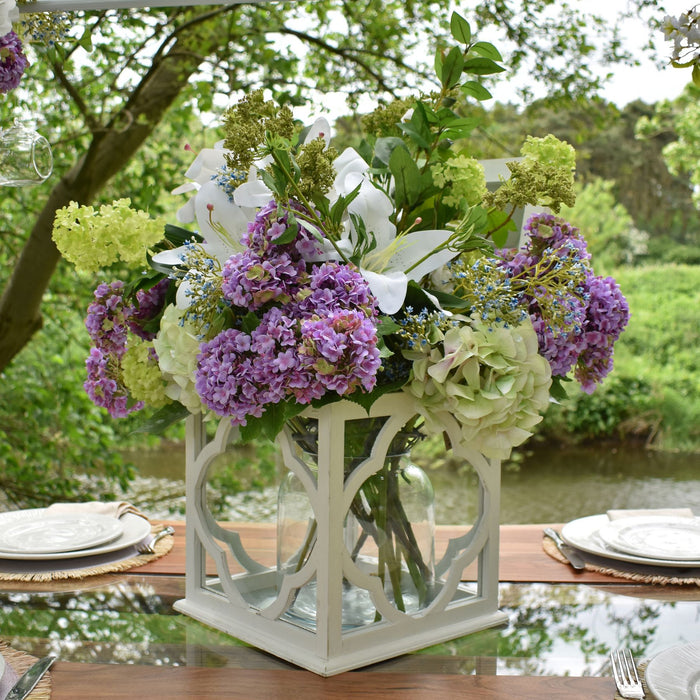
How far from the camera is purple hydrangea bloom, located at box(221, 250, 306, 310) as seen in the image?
76 centimetres

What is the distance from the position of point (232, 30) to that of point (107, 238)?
1.84m

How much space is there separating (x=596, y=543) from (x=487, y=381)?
49cm

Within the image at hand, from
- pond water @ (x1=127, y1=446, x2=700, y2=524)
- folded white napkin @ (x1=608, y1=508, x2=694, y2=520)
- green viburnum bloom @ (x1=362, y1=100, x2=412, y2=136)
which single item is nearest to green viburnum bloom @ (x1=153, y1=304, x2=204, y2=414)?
green viburnum bloom @ (x1=362, y1=100, x2=412, y2=136)

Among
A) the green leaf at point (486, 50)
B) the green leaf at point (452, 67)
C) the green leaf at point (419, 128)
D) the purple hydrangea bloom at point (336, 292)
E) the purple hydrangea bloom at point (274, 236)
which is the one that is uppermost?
the green leaf at point (486, 50)

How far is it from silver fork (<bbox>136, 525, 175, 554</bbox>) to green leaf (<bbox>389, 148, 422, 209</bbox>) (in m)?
0.61

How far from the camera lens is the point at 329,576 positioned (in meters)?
0.82

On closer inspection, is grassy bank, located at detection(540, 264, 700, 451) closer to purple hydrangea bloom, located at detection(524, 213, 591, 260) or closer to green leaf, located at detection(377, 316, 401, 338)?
purple hydrangea bloom, located at detection(524, 213, 591, 260)

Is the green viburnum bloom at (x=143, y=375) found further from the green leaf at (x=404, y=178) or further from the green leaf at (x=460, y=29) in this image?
the green leaf at (x=460, y=29)

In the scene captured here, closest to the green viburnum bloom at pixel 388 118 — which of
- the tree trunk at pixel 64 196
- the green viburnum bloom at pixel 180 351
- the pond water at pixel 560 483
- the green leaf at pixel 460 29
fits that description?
the green leaf at pixel 460 29

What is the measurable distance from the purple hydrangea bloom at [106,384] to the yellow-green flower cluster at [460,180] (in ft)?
1.37

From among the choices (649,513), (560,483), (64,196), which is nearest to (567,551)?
(649,513)

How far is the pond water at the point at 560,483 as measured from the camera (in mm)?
4508

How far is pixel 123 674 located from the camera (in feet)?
2.68

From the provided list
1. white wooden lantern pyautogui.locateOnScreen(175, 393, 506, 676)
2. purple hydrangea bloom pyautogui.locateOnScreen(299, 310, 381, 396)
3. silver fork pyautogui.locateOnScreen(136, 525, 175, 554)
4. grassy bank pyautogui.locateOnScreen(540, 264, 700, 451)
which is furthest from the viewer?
grassy bank pyautogui.locateOnScreen(540, 264, 700, 451)
